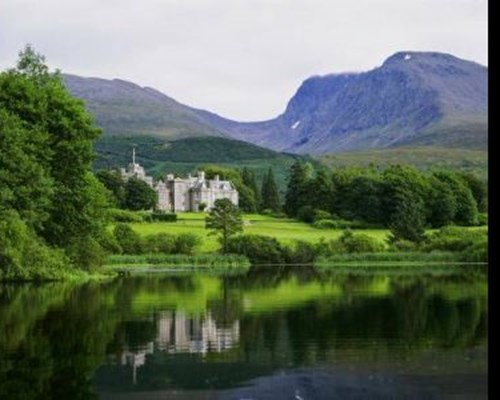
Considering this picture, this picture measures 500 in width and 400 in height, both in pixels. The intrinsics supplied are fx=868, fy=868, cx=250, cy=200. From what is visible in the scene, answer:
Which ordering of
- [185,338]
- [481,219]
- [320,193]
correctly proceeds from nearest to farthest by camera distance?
[185,338] < [481,219] < [320,193]

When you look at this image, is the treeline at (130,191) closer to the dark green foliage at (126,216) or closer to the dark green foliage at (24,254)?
the dark green foliage at (126,216)

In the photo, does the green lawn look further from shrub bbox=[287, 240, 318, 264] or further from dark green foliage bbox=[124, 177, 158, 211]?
dark green foliage bbox=[124, 177, 158, 211]

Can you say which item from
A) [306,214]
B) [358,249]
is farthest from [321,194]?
[358,249]

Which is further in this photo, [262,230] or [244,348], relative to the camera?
[262,230]

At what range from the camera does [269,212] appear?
141 meters

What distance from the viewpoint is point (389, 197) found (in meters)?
118

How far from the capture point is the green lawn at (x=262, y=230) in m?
98.0

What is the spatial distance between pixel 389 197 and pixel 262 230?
2086 cm

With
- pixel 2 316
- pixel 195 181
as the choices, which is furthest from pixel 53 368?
pixel 195 181

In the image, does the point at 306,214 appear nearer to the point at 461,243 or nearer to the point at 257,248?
the point at 257,248

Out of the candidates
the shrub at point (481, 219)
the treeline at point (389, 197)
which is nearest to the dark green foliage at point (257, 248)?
the treeline at point (389, 197)
